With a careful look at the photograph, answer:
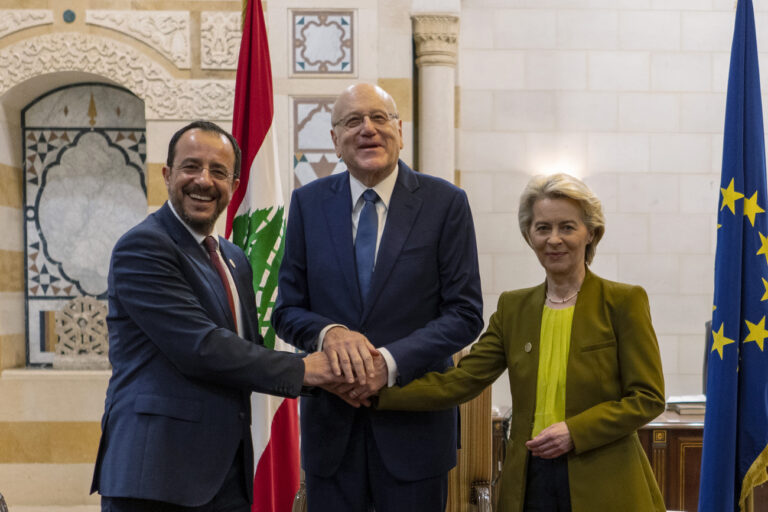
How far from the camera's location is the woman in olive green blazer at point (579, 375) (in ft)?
5.86

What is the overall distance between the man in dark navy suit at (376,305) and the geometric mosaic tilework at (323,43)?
2.22 m

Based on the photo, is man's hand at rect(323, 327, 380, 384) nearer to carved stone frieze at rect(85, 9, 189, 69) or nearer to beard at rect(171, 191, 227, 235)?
beard at rect(171, 191, 227, 235)

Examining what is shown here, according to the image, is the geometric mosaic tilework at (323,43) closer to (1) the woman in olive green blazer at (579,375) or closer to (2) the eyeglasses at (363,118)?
(2) the eyeglasses at (363,118)

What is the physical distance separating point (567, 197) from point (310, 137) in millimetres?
2524

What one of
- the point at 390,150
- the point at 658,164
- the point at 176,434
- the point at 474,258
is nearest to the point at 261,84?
the point at 390,150

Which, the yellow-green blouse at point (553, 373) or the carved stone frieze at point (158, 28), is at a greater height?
the carved stone frieze at point (158, 28)

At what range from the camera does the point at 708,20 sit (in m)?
5.37

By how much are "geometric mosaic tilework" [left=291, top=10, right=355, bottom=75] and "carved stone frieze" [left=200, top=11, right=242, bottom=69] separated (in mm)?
361

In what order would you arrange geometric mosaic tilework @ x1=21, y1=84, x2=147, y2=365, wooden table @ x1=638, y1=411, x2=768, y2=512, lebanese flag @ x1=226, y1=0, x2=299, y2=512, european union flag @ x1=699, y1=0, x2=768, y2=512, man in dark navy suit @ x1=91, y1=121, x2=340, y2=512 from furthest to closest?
geometric mosaic tilework @ x1=21, y1=84, x2=147, y2=365, wooden table @ x1=638, y1=411, x2=768, y2=512, lebanese flag @ x1=226, y1=0, x2=299, y2=512, european union flag @ x1=699, y1=0, x2=768, y2=512, man in dark navy suit @ x1=91, y1=121, x2=340, y2=512

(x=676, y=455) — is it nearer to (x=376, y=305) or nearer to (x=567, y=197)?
(x=567, y=197)

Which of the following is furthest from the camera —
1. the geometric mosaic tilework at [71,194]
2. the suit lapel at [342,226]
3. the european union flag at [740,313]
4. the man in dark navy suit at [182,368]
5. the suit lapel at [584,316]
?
the geometric mosaic tilework at [71,194]

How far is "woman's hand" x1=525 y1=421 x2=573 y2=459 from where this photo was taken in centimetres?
179

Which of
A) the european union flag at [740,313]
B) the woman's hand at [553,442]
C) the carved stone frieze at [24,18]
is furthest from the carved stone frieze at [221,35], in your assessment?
the woman's hand at [553,442]

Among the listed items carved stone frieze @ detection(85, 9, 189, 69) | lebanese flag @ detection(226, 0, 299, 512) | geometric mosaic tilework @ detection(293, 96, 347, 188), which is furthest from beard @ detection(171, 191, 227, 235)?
carved stone frieze @ detection(85, 9, 189, 69)
